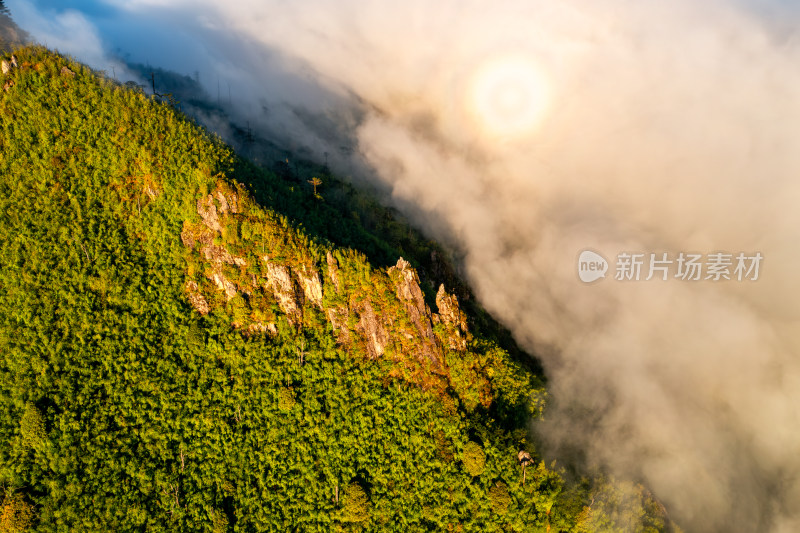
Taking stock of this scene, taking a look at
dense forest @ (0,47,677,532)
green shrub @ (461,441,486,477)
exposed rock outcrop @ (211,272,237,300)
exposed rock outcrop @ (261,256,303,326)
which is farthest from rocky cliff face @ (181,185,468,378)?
green shrub @ (461,441,486,477)

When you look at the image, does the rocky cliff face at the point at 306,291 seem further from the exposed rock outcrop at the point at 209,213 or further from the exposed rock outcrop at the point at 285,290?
the exposed rock outcrop at the point at 209,213

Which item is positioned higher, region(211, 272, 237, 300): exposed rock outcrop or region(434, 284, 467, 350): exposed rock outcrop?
region(434, 284, 467, 350): exposed rock outcrop

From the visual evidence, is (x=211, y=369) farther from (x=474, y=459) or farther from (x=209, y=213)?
(x=474, y=459)

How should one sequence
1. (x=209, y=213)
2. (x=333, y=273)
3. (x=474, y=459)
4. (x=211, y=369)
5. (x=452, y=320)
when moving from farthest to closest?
(x=452, y=320) → (x=333, y=273) → (x=209, y=213) → (x=211, y=369) → (x=474, y=459)

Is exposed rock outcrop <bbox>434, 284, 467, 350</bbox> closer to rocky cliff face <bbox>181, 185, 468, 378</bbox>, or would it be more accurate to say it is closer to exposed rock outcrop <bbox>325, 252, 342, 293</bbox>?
rocky cliff face <bbox>181, 185, 468, 378</bbox>

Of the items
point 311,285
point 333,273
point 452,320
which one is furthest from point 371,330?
point 452,320

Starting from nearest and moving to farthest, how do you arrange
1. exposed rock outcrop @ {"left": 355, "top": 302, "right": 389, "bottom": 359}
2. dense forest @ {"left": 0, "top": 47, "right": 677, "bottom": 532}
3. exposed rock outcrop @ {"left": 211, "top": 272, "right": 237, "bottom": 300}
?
1. dense forest @ {"left": 0, "top": 47, "right": 677, "bottom": 532}
2. exposed rock outcrop @ {"left": 211, "top": 272, "right": 237, "bottom": 300}
3. exposed rock outcrop @ {"left": 355, "top": 302, "right": 389, "bottom": 359}

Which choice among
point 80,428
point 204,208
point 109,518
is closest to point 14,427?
point 80,428
